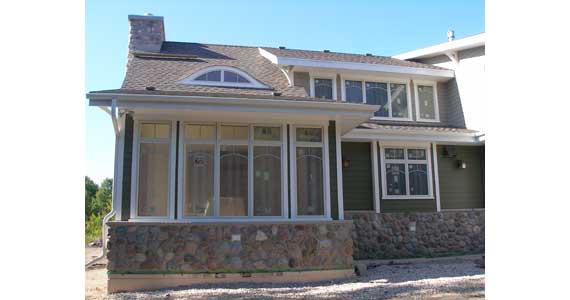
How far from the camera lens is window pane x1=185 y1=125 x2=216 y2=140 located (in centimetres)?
812

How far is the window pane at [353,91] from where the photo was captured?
38.9 feet

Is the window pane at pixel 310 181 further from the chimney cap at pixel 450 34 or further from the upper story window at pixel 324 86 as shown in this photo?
the chimney cap at pixel 450 34

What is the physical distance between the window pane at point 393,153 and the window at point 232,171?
12.8ft

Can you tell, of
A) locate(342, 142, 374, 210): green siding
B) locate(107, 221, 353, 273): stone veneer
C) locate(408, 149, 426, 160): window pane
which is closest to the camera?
locate(107, 221, 353, 273): stone veneer

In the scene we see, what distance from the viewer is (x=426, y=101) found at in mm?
12680

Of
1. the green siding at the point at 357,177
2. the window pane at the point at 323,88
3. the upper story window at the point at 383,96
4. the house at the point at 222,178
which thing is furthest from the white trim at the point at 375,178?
the window pane at the point at 323,88

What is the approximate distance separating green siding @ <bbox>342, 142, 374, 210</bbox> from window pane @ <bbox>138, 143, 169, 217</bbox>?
4621 mm

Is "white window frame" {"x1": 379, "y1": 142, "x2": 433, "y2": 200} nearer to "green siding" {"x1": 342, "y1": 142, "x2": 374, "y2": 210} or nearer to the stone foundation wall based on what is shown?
"green siding" {"x1": 342, "y1": 142, "x2": 374, "y2": 210}

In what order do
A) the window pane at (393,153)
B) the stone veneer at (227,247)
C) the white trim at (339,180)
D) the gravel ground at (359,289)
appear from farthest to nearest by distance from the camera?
1. the window pane at (393,153)
2. the white trim at (339,180)
3. the stone veneer at (227,247)
4. the gravel ground at (359,289)

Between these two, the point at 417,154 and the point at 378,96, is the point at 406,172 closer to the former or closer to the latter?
the point at 417,154

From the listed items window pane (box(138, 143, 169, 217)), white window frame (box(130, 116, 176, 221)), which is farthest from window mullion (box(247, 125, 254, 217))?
window pane (box(138, 143, 169, 217))
